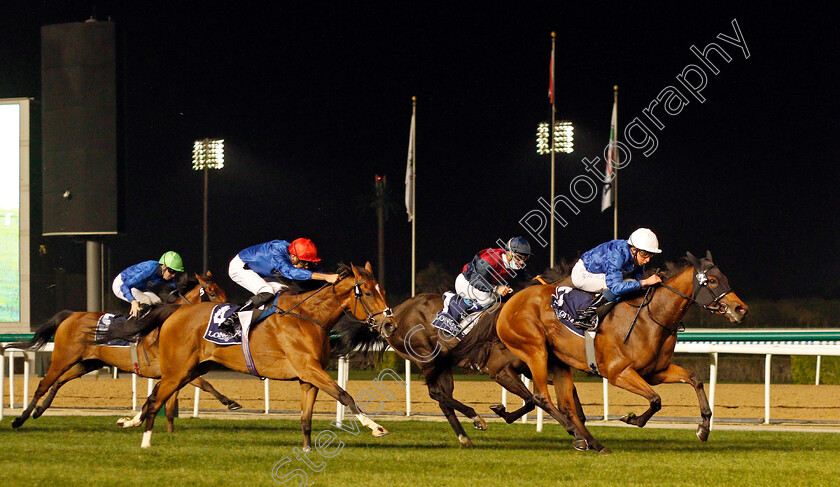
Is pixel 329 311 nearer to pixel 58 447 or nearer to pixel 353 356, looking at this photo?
pixel 353 356

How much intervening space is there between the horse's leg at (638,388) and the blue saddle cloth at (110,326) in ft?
12.0

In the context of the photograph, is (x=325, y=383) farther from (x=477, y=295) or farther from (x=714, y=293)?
(x=714, y=293)

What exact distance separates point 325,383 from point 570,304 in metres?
1.60

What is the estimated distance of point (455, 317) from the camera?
23.0 ft

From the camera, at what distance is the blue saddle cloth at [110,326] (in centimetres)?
727

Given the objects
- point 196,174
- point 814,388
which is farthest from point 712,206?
point 814,388

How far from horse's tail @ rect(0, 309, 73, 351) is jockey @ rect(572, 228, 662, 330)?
413cm

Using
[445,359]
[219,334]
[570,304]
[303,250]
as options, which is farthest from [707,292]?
[219,334]

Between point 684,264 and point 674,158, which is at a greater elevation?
point 674,158

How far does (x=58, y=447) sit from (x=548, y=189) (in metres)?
33.7

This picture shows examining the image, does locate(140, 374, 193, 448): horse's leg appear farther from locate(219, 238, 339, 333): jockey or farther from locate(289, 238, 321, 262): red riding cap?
locate(289, 238, 321, 262): red riding cap

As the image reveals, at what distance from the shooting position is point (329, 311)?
6.16 m

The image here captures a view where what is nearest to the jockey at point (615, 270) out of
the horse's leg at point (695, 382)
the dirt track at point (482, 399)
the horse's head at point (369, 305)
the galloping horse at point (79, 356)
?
the horse's leg at point (695, 382)

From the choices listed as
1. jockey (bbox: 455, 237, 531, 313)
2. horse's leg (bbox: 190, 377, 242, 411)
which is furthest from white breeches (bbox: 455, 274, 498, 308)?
horse's leg (bbox: 190, 377, 242, 411)
